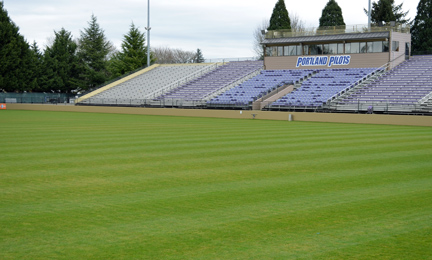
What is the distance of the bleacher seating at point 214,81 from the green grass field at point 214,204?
38010mm

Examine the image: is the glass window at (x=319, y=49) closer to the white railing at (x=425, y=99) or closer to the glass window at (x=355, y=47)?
the glass window at (x=355, y=47)

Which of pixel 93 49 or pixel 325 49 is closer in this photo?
pixel 325 49

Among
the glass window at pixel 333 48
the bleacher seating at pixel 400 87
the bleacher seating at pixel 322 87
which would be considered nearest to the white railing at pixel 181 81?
the bleacher seating at pixel 322 87

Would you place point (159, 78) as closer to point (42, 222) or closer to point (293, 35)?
point (293, 35)

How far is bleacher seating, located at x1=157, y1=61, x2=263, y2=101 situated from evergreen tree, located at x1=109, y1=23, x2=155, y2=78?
16.4 meters

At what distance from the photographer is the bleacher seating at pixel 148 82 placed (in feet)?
197

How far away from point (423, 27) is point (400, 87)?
853 inches

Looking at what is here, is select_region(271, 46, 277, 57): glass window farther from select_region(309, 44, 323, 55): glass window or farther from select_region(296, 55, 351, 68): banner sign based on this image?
select_region(309, 44, 323, 55): glass window

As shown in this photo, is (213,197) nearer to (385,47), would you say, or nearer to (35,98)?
(385,47)

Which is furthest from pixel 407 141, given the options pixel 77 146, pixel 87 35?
pixel 87 35

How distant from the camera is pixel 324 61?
53.8 meters

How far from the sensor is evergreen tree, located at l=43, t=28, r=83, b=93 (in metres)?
79.1

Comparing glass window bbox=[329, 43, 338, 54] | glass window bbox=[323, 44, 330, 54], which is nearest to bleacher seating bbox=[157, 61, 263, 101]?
glass window bbox=[323, 44, 330, 54]

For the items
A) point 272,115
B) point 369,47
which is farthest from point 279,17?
point 272,115
